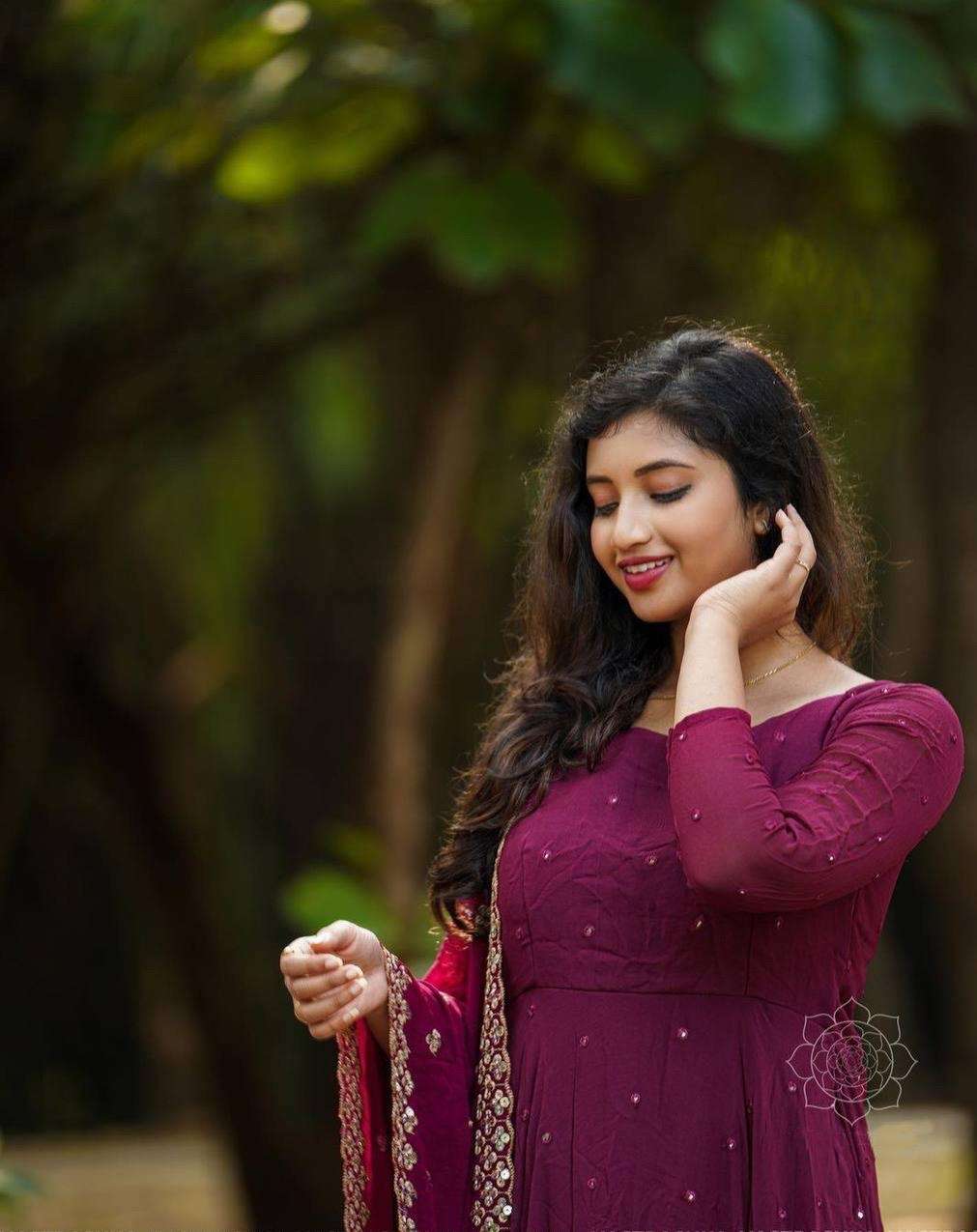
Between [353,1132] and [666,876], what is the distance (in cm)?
53

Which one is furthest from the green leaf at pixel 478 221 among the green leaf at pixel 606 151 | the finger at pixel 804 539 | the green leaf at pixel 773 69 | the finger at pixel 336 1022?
the finger at pixel 336 1022

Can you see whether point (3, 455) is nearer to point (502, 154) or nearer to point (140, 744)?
point (140, 744)

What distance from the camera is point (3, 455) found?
14.5 feet

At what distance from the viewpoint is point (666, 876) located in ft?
6.39

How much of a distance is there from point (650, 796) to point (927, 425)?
2389 mm

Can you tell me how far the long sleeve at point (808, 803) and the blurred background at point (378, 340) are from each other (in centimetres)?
53

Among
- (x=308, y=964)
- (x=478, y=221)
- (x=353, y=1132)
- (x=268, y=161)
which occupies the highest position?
(x=268, y=161)

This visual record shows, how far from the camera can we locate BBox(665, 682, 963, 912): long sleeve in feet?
5.86

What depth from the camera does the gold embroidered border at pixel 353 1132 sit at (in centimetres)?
212

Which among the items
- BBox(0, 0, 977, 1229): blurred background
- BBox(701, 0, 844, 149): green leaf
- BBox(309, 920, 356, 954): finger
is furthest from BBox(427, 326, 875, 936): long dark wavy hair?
BBox(701, 0, 844, 149): green leaf

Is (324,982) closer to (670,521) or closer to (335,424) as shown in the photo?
(670,521)

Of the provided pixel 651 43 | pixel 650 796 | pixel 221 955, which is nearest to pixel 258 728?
pixel 221 955

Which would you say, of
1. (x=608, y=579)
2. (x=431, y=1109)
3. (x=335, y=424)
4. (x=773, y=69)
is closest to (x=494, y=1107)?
(x=431, y=1109)

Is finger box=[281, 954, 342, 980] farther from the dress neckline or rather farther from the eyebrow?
the eyebrow
